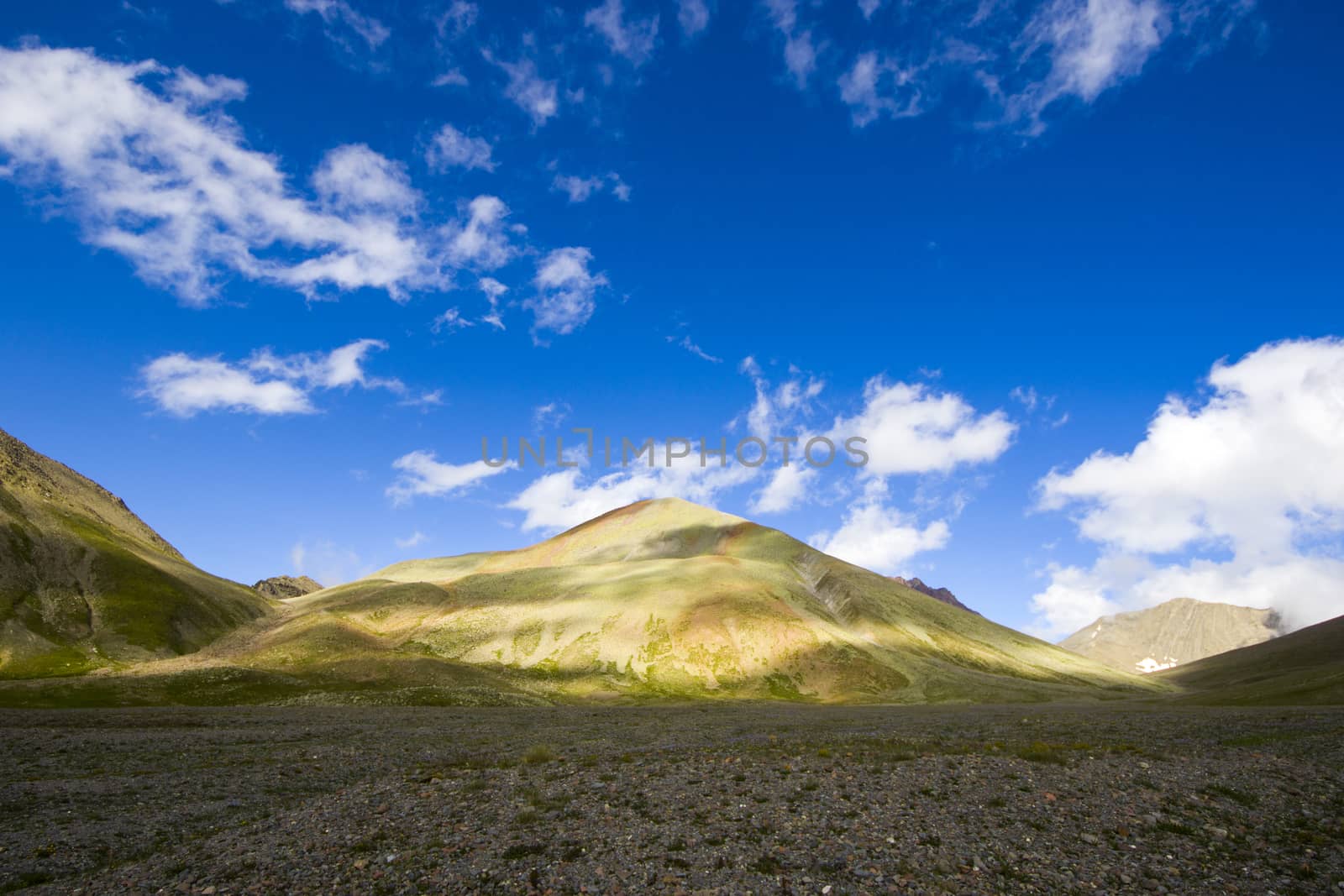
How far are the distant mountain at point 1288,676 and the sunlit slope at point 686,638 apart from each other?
66.2ft

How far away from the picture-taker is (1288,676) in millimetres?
132875

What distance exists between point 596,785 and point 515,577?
169 metres

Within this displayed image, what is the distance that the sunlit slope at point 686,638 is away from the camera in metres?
129

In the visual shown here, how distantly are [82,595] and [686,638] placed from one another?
121808 millimetres

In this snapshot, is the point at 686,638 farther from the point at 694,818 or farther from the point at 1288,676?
the point at 694,818

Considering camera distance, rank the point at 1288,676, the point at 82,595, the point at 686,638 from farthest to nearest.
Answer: the point at 686,638 → the point at 1288,676 → the point at 82,595

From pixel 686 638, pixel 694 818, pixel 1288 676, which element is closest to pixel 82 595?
pixel 686 638

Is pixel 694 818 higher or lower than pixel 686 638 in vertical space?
lower

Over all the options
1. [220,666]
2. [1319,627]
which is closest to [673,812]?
[220,666]

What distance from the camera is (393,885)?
16797 mm

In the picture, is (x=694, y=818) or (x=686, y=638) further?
(x=686, y=638)

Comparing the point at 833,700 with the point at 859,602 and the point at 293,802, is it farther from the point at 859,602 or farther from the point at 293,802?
the point at 293,802

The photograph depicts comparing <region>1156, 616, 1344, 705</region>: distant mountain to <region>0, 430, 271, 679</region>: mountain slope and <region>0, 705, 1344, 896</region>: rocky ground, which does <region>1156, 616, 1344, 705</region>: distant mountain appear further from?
<region>0, 430, 271, 679</region>: mountain slope

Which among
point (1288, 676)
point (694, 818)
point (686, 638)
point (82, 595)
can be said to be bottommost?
point (694, 818)
